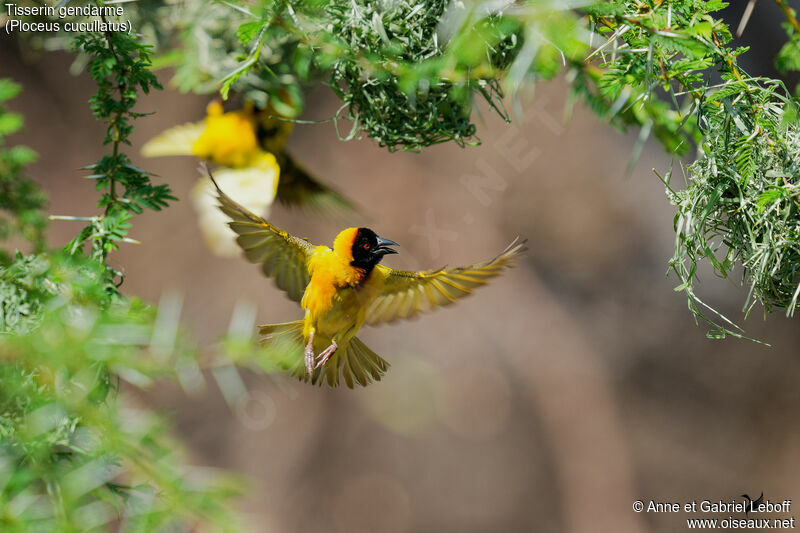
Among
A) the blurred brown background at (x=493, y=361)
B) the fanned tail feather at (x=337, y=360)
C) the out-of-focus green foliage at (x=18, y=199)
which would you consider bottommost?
the blurred brown background at (x=493, y=361)

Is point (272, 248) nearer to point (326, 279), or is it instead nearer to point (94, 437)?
point (326, 279)

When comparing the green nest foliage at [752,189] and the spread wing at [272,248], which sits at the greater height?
the green nest foliage at [752,189]

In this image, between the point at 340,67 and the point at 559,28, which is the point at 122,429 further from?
the point at 340,67

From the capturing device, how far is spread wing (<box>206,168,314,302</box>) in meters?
0.70

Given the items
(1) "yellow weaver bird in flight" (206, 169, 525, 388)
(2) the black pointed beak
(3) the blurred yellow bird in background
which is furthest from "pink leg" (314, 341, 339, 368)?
(3) the blurred yellow bird in background

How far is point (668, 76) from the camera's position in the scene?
59 cm

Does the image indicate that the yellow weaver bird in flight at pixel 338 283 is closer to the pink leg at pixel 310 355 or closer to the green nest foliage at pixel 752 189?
the pink leg at pixel 310 355

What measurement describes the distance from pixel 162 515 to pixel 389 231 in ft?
4.86

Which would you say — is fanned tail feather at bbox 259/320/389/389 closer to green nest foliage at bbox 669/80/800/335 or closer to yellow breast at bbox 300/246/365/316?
yellow breast at bbox 300/246/365/316

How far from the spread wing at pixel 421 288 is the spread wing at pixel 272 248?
0.30 ft

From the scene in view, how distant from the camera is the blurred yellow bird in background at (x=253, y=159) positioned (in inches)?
42.6

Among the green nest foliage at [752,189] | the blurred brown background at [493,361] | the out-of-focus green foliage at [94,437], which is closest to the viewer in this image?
the out-of-focus green foliage at [94,437]

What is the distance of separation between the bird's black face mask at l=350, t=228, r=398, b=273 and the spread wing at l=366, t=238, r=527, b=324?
0.06 ft

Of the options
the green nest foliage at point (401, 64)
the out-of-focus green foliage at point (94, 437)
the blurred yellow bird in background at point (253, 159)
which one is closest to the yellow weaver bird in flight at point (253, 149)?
the blurred yellow bird in background at point (253, 159)
